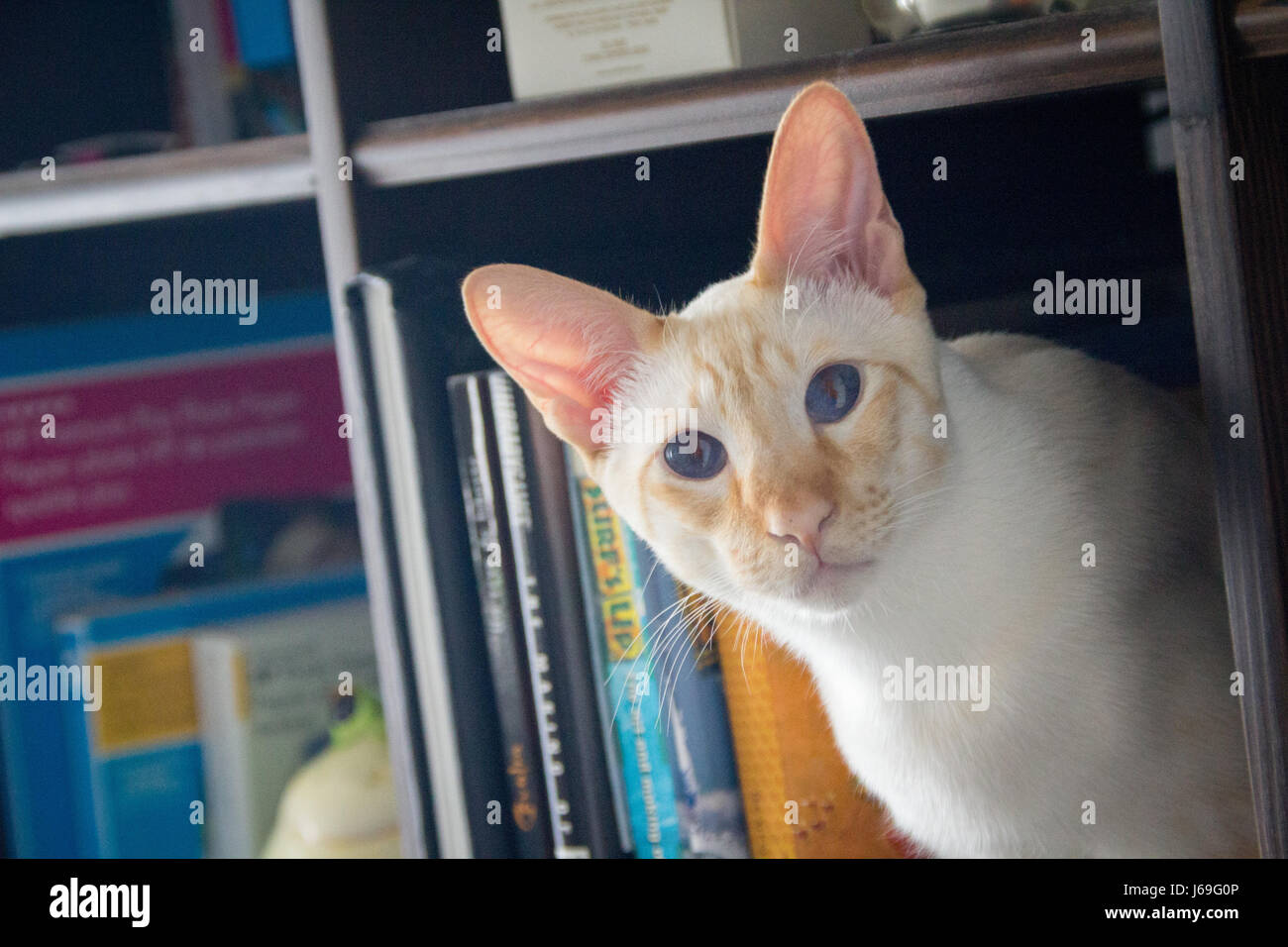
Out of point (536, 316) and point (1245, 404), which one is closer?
point (1245, 404)

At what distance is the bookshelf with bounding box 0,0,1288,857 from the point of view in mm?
580

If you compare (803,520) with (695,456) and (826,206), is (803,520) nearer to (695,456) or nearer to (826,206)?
(695,456)

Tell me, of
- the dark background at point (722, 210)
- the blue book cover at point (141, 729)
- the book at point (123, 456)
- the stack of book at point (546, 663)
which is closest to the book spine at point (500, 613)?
the stack of book at point (546, 663)

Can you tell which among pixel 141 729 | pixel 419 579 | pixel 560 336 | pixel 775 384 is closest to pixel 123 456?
pixel 141 729

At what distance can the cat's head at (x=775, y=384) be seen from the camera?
0.64 meters

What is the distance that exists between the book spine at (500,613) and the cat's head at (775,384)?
2.9 inches

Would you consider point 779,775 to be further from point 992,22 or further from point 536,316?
point 992,22

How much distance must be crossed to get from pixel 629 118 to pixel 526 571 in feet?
1.07

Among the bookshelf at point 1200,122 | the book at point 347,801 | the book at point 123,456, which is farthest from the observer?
the book at point 123,456

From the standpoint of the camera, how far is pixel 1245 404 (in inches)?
23.0

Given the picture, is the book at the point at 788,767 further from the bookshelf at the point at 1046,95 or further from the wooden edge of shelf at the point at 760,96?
the wooden edge of shelf at the point at 760,96
